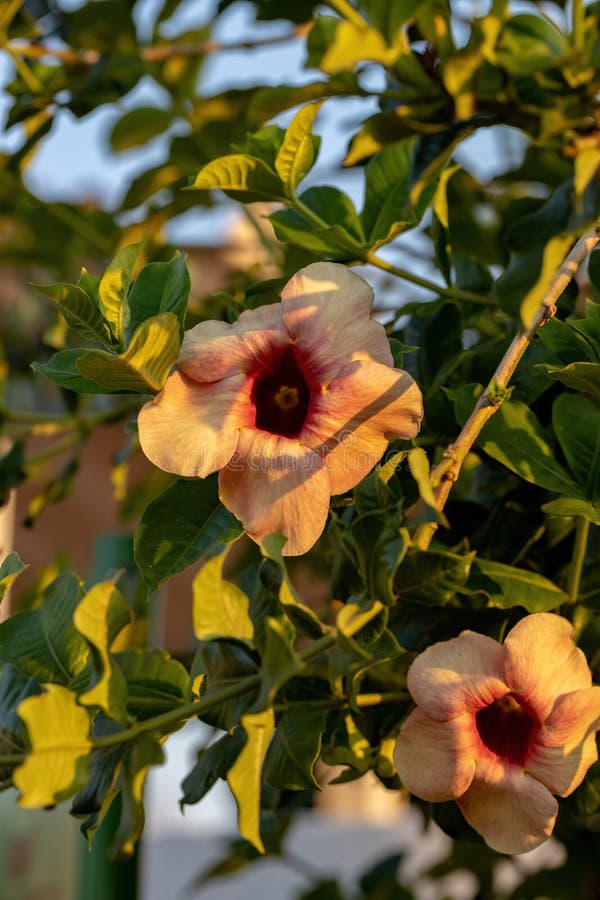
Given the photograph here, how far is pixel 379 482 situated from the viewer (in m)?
0.39

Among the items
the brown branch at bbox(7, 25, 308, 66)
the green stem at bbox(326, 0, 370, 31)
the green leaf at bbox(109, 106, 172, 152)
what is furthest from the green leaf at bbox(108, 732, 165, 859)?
the green leaf at bbox(109, 106, 172, 152)

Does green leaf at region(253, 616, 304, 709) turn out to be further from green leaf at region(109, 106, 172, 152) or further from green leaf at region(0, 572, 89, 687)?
green leaf at region(109, 106, 172, 152)

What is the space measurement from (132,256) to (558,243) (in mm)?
157

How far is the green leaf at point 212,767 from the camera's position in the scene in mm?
399

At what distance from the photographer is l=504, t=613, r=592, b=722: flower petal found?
0.40 metres

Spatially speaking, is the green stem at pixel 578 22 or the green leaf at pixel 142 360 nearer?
the green leaf at pixel 142 360

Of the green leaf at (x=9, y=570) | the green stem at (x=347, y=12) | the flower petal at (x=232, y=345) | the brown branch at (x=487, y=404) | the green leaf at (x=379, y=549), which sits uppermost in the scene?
the green stem at (x=347, y=12)

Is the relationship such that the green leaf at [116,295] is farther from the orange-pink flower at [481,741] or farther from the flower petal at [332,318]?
the orange-pink flower at [481,741]

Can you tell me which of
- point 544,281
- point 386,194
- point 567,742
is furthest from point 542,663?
point 386,194

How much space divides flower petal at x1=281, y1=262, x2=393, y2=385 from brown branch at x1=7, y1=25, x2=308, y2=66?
1.57ft

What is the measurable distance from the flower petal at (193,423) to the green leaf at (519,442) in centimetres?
10

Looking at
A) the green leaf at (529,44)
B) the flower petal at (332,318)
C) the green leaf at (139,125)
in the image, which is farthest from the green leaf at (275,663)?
the green leaf at (139,125)

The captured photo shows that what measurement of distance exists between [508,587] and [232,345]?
146mm

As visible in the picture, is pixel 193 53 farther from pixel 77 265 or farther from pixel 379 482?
pixel 379 482
